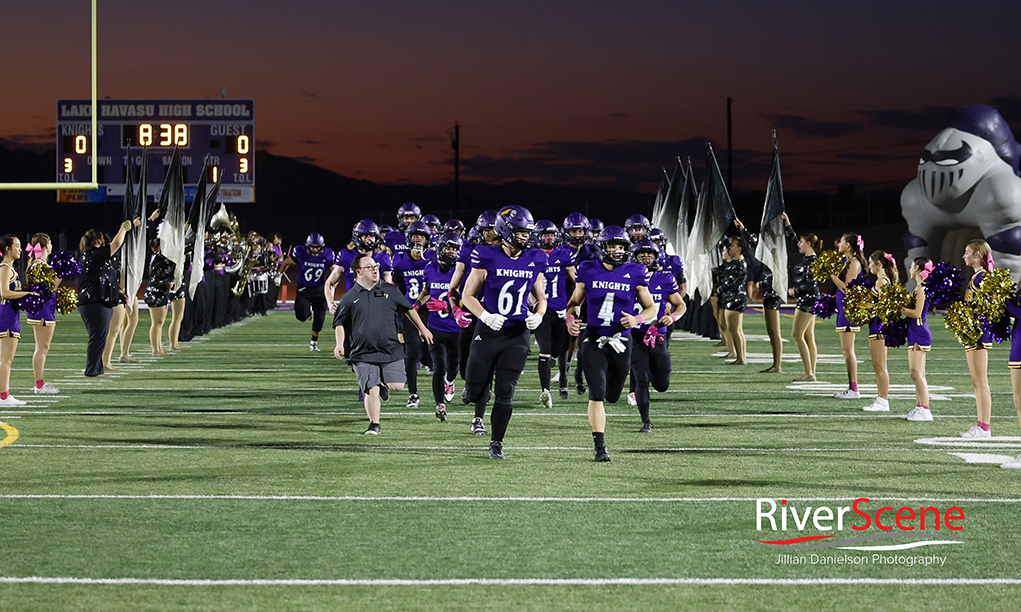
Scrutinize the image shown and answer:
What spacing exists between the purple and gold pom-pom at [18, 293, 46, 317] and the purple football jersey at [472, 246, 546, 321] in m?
5.29

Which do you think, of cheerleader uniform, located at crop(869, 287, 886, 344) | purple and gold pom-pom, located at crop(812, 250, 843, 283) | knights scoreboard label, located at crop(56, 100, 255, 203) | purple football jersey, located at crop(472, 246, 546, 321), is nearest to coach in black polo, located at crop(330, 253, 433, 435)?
purple football jersey, located at crop(472, 246, 546, 321)

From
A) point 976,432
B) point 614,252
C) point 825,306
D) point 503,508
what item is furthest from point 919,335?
point 503,508

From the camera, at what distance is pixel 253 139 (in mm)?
40938

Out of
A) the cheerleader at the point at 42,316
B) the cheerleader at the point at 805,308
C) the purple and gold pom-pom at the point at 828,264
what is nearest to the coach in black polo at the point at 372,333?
the cheerleader at the point at 42,316

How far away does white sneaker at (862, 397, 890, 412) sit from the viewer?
11839mm

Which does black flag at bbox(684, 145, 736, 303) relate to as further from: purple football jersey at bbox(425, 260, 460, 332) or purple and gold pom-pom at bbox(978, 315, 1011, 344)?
purple and gold pom-pom at bbox(978, 315, 1011, 344)

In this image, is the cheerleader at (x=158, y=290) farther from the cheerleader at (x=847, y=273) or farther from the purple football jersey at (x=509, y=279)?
the purple football jersey at (x=509, y=279)

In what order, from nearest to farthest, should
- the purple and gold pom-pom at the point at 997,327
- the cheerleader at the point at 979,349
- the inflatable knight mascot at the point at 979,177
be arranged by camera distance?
1. the purple and gold pom-pom at the point at 997,327
2. the cheerleader at the point at 979,349
3. the inflatable knight mascot at the point at 979,177

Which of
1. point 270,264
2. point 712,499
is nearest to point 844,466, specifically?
point 712,499

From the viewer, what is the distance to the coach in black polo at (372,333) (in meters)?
9.94

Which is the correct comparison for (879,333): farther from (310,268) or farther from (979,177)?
(979,177)

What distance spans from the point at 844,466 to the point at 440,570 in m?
3.88

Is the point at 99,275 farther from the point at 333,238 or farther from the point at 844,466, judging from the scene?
the point at 333,238

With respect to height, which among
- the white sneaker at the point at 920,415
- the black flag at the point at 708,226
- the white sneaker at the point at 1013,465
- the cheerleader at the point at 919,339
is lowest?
the white sneaker at the point at 1013,465
